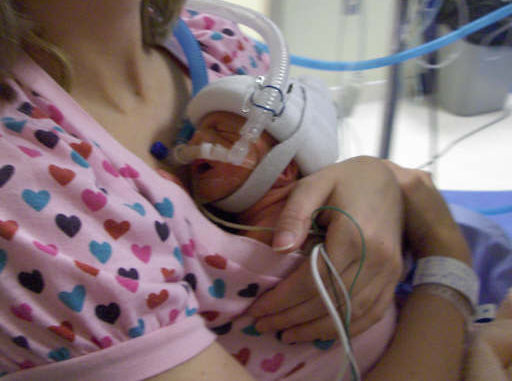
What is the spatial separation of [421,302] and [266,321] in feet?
0.96

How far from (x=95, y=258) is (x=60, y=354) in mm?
104

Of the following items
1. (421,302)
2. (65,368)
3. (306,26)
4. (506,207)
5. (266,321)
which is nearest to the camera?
(65,368)

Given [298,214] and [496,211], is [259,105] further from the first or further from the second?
[496,211]

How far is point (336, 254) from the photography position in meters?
0.65

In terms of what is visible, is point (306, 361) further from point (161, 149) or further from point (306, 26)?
point (306, 26)

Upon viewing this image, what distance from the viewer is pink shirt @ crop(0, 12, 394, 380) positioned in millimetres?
441

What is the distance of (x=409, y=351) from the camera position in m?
0.68

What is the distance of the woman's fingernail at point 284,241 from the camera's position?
0.61 m

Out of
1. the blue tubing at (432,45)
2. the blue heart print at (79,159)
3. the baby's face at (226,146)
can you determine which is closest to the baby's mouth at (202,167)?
the baby's face at (226,146)

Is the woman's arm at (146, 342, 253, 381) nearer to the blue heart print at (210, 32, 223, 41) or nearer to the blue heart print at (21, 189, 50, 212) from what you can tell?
the blue heart print at (21, 189, 50, 212)

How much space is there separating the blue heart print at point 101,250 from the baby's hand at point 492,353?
525 millimetres

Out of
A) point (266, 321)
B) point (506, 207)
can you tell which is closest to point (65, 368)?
point (266, 321)

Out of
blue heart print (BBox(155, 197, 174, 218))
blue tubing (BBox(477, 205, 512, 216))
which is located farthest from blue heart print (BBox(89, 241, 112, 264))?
blue tubing (BBox(477, 205, 512, 216))

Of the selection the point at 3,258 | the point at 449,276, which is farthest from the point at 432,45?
the point at 3,258
